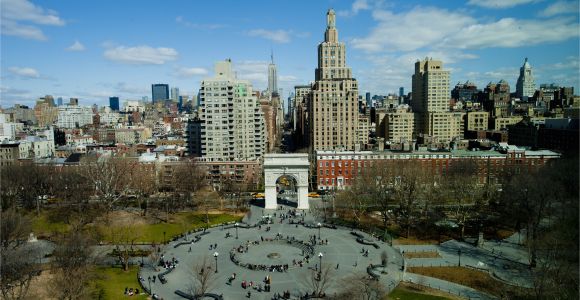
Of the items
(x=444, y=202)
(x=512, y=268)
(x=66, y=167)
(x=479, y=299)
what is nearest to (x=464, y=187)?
(x=444, y=202)

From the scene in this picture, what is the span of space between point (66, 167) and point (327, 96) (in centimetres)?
7092

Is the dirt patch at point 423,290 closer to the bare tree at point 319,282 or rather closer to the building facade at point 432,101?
the bare tree at point 319,282

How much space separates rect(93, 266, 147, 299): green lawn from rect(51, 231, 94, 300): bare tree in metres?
1.70

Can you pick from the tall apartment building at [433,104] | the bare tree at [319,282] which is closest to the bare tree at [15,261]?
the bare tree at [319,282]

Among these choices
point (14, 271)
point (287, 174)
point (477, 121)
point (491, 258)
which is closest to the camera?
point (14, 271)

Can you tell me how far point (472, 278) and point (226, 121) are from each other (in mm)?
78789

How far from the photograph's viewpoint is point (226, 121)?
114 meters

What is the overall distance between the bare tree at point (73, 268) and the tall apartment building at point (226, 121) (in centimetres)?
6172

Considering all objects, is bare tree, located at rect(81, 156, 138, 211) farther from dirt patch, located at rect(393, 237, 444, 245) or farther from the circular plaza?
dirt patch, located at rect(393, 237, 444, 245)

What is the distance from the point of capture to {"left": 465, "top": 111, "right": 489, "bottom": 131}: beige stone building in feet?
557

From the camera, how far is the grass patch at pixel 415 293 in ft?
142

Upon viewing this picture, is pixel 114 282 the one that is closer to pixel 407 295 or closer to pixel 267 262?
pixel 267 262

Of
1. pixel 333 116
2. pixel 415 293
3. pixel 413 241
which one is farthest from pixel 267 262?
pixel 333 116

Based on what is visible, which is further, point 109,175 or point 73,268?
point 109,175
